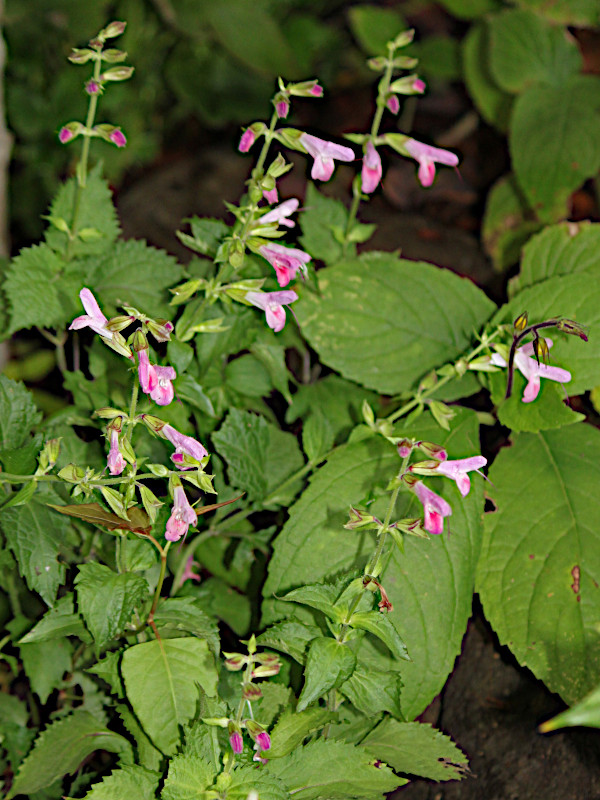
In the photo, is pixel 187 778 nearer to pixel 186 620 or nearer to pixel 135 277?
pixel 186 620

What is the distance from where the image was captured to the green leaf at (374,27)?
143 inches

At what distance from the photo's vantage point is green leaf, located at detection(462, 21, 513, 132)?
3211mm

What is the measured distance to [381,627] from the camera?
1.32 metres

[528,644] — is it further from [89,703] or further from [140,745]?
[89,703]

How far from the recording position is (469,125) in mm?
3746

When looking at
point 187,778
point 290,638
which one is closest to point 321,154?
point 290,638

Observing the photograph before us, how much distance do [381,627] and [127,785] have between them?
50 cm

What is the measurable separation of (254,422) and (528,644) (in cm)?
72

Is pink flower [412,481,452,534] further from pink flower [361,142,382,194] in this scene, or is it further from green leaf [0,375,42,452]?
green leaf [0,375,42,452]

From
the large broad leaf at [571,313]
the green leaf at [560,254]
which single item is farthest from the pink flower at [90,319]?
the green leaf at [560,254]

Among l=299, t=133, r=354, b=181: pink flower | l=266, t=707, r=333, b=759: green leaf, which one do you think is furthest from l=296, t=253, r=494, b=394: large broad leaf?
l=266, t=707, r=333, b=759: green leaf

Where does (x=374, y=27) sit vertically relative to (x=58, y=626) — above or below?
above

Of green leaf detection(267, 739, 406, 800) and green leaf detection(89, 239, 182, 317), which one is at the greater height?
green leaf detection(89, 239, 182, 317)

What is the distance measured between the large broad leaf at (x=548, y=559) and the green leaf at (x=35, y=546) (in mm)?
857
